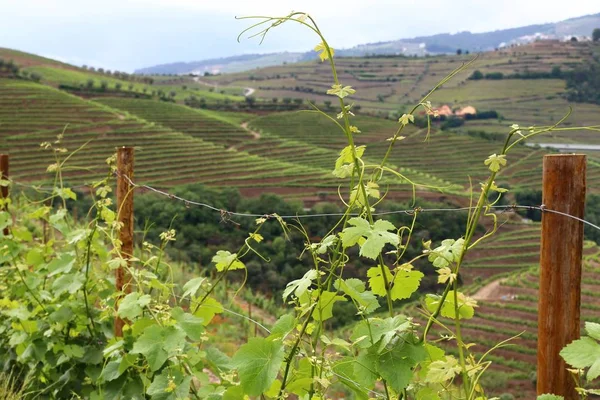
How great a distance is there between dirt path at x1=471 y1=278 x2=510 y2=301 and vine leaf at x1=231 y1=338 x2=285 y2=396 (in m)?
27.1

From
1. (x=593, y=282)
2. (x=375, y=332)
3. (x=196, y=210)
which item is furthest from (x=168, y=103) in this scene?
(x=375, y=332)

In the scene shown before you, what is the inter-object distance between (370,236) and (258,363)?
33 centimetres

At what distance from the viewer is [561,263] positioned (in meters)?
1.12

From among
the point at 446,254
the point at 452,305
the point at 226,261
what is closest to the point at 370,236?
the point at 446,254

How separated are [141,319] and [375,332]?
78cm

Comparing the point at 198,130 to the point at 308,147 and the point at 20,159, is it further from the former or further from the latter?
the point at 20,159

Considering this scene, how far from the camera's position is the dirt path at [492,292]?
1056 inches

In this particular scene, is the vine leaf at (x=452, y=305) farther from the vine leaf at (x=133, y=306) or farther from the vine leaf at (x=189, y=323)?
the vine leaf at (x=133, y=306)

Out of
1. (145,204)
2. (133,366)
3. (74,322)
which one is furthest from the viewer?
(145,204)

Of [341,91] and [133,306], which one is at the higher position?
[341,91]

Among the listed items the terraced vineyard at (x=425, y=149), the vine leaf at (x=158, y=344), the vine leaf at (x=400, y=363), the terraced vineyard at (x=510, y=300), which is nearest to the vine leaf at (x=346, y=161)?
the vine leaf at (x=400, y=363)

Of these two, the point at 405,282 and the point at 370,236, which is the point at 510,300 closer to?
the point at 405,282

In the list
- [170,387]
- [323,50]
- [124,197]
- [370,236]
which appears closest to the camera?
[370,236]

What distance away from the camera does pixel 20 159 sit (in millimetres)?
29125
